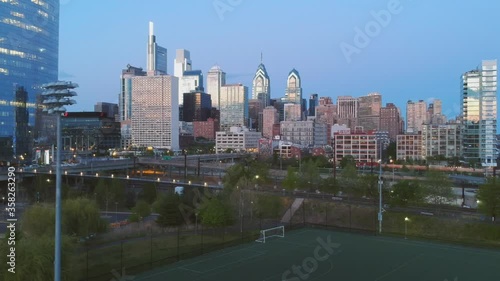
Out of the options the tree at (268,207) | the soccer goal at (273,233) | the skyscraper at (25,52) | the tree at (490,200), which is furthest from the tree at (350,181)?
the skyscraper at (25,52)

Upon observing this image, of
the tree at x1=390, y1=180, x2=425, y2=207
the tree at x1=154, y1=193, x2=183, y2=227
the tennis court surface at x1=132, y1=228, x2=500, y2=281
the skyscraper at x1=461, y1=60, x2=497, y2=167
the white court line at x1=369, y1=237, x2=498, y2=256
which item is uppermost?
the skyscraper at x1=461, y1=60, x2=497, y2=167

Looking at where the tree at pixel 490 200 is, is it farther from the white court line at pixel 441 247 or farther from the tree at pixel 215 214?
the tree at pixel 215 214

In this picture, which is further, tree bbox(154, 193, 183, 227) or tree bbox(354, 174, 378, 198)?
tree bbox(354, 174, 378, 198)

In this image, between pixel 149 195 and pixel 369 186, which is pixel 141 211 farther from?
pixel 369 186

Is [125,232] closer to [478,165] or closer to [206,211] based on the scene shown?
[206,211]

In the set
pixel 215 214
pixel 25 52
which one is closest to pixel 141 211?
pixel 215 214

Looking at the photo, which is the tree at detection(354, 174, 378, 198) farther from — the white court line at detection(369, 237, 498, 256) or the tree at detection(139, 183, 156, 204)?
the tree at detection(139, 183, 156, 204)

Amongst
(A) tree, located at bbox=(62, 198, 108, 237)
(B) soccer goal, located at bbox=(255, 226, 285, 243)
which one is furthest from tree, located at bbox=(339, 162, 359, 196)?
(A) tree, located at bbox=(62, 198, 108, 237)
